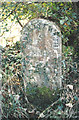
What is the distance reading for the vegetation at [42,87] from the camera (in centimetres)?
378

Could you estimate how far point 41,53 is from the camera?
4078 mm

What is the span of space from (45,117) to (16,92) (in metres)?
0.75

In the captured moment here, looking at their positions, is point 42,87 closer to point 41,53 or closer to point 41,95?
point 41,95

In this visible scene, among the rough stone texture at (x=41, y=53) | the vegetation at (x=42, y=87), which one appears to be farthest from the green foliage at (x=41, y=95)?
the rough stone texture at (x=41, y=53)

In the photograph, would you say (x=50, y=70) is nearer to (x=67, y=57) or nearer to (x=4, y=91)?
(x=67, y=57)

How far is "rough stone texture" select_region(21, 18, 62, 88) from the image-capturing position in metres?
3.99

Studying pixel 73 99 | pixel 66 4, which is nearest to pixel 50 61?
pixel 73 99

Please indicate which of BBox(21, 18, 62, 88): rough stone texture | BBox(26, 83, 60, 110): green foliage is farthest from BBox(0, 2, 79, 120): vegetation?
BBox(21, 18, 62, 88): rough stone texture

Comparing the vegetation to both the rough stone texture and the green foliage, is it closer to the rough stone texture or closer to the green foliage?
the green foliage

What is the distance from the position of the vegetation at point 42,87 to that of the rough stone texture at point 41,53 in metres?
0.11

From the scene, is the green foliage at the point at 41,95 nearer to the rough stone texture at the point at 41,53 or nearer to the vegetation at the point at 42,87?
the vegetation at the point at 42,87

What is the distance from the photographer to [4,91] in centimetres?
404

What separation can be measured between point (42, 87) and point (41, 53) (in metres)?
0.68

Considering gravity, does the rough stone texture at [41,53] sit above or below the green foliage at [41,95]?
above
